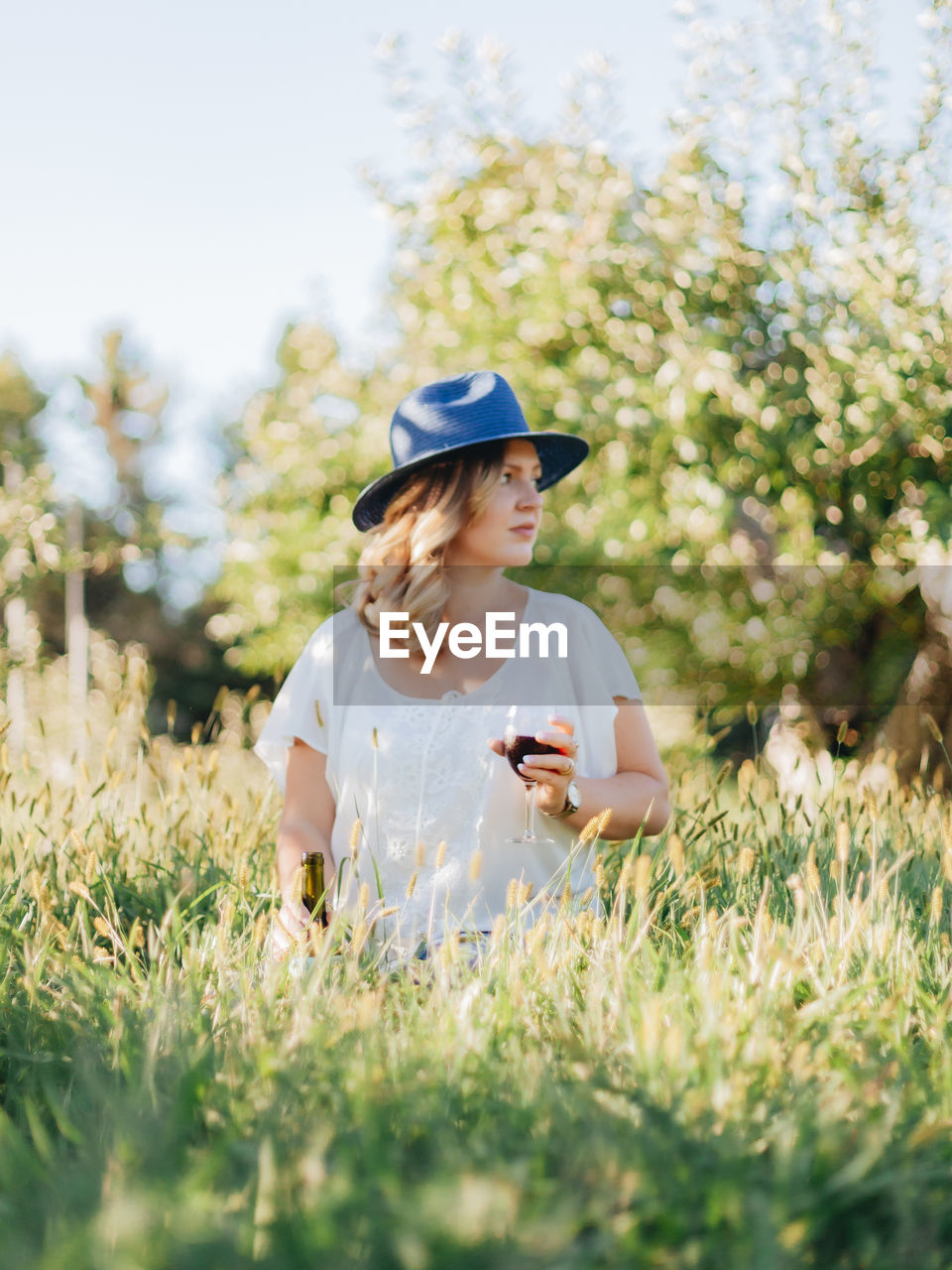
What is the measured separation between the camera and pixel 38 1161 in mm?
1378

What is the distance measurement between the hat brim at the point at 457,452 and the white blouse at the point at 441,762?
0.49 m

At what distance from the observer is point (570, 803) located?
7.62ft

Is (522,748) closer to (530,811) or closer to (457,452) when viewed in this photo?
(530,811)

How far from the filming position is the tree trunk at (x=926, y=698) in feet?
20.1

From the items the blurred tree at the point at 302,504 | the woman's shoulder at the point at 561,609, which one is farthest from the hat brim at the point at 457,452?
the blurred tree at the point at 302,504

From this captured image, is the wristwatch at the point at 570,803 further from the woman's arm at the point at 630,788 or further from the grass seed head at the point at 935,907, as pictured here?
the grass seed head at the point at 935,907

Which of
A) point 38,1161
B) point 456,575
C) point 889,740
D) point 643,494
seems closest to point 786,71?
point 643,494

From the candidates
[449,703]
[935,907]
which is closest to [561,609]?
[449,703]

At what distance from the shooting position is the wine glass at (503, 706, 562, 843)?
2219mm

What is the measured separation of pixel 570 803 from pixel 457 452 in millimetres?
1006

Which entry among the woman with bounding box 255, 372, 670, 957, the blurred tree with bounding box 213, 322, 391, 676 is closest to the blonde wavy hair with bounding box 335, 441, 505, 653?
the woman with bounding box 255, 372, 670, 957

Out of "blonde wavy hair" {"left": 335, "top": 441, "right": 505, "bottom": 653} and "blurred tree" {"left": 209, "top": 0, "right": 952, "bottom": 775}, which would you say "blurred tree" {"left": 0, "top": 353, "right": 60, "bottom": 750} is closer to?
"blonde wavy hair" {"left": 335, "top": 441, "right": 505, "bottom": 653}

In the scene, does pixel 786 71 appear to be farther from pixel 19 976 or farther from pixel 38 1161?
pixel 38 1161

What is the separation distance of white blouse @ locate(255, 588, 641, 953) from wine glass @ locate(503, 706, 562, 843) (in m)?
0.02
